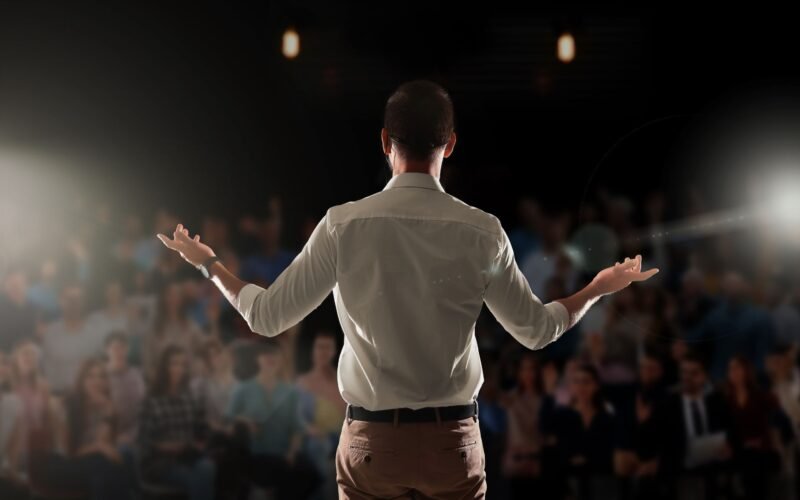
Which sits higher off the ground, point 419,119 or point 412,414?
point 419,119

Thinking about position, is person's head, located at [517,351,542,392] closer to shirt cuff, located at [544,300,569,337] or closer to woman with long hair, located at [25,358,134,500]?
woman with long hair, located at [25,358,134,500]

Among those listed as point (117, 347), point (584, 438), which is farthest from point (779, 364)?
point (117, 347)

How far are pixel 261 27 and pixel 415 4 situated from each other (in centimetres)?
84

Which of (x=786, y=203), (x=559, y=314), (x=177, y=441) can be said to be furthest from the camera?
(x=786, y=203)

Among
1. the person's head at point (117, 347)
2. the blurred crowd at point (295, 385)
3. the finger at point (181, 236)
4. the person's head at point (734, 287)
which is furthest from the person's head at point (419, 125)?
the person's head at point (734, 287)

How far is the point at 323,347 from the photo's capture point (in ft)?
15.1

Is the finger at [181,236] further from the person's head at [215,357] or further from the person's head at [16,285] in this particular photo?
the person's head at [16,285]

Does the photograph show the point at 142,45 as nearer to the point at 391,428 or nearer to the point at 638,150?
the point at 638,150

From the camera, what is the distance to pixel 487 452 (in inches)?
175

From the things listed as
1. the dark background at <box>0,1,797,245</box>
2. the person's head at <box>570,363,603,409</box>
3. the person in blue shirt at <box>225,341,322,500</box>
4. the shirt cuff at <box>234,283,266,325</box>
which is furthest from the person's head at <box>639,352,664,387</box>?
the shirt cuff at <box>234,283,266,325</box>

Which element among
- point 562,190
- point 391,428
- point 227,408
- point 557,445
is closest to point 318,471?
point 227,408

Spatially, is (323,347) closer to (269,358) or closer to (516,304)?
(269,358)

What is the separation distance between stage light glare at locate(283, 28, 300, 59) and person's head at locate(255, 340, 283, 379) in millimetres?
1549

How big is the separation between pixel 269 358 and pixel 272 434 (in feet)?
1.25
